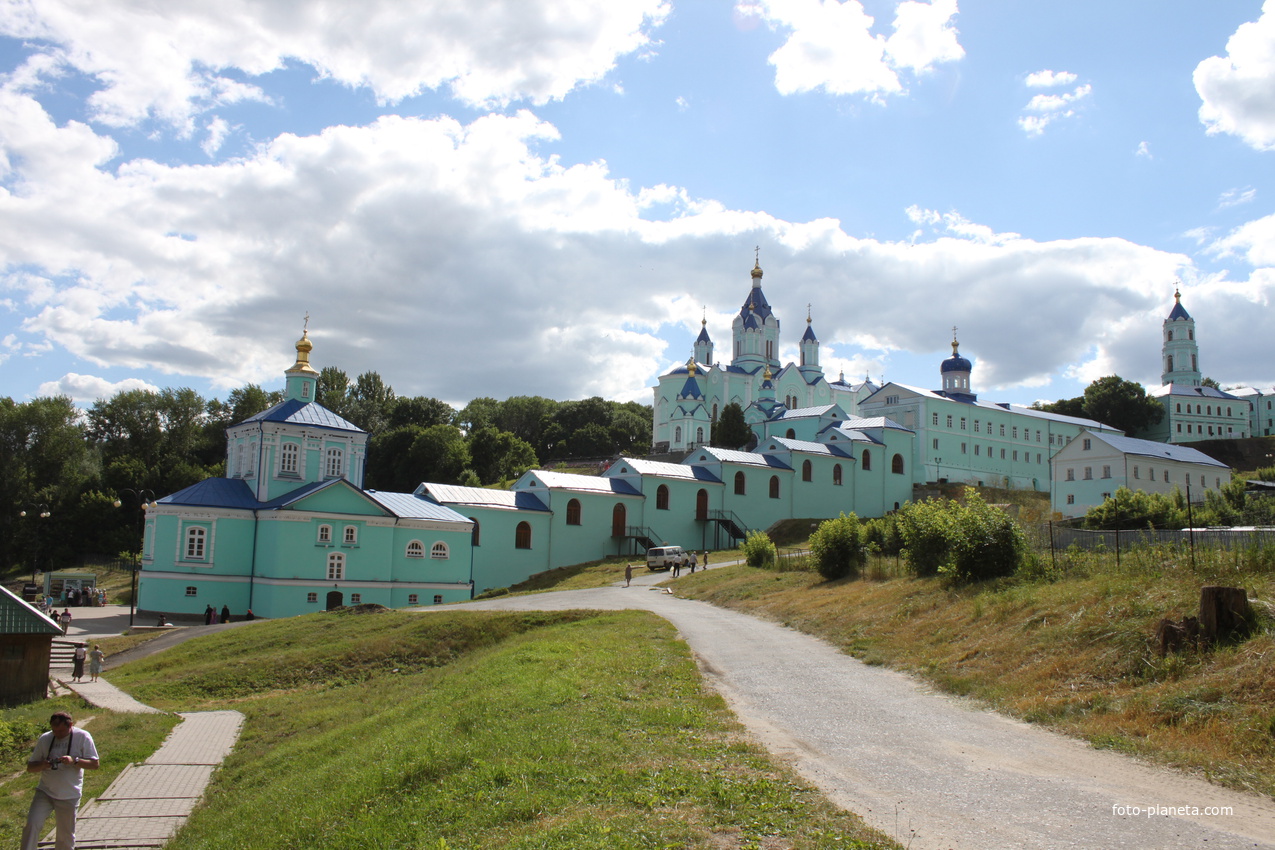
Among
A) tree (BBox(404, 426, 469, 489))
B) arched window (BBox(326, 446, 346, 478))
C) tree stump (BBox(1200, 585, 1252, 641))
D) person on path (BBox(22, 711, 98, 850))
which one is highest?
tree (BBox(404, 426, 469, 489))

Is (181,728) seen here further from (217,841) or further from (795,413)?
(795,413)

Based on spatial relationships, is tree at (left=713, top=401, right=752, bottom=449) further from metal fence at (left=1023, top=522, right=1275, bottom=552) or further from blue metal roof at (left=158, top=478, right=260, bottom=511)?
metal fence at (left=1023, top=522, right=1275, bottom=552)

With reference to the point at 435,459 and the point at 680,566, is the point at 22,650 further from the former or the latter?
the point at 435,459

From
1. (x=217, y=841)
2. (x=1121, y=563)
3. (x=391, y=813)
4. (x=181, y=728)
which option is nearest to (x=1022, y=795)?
(x=391, y=813)

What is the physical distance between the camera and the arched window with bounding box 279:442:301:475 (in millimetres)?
38312

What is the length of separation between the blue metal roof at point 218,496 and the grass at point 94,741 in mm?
17703

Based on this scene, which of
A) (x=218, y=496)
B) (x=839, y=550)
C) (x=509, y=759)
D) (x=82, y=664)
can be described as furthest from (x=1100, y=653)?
(x=218, y=496)

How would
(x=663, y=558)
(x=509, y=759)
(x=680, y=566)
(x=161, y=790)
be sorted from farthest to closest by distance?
1. (x=663, y=558)
2. (x=680, y=566)
3. (x=161, y=790)
4. (x=509, y=759)

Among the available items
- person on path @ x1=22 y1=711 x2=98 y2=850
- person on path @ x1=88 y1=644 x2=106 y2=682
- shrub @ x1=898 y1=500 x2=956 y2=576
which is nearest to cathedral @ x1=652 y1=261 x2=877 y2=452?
shrub @ x1=898 y1=500 x2=956 y2=576

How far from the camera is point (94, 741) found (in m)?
14.4

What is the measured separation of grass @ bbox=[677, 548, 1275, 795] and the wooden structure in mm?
17118

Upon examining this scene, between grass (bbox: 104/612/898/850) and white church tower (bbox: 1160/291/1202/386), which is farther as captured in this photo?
white church tower (bbox: 1160/291/1202/386)

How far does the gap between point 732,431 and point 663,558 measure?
26.3 metres

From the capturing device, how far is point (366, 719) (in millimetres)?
14875
